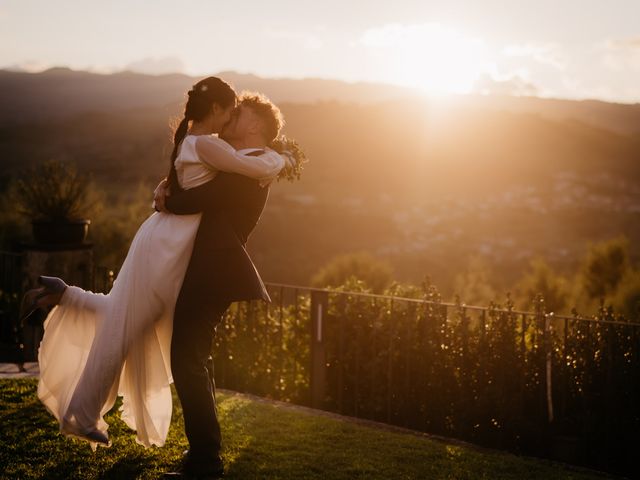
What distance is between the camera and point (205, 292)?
3350 mm

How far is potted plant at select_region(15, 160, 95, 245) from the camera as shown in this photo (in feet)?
25.7

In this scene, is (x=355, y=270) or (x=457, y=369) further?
(x=355, y=270)

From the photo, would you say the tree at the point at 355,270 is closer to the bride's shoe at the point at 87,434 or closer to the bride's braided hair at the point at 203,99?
the bride's braided hair at the point at 203,99

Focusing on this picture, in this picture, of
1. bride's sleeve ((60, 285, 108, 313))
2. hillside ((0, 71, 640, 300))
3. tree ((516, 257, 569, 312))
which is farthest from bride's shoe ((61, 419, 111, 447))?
hillside ((0, 71, 640, 300))

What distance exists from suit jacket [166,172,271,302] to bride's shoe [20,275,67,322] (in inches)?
27.9

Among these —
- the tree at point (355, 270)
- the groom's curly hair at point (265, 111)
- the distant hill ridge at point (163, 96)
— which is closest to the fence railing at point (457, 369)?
the groom's curly hair at point (265, 111)

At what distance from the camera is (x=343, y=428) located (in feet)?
15.6

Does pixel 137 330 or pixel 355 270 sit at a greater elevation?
pixel 137 330

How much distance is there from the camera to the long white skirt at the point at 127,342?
134 inches

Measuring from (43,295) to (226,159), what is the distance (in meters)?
1.14

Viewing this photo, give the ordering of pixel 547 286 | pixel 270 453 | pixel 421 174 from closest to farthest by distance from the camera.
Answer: pixel 270 453, pixel 547 286, pixel 421 174

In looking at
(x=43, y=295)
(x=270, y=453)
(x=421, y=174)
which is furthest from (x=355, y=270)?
(x=421, y=174)

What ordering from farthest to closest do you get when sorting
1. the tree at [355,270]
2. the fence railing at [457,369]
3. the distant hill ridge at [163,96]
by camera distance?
the distant hill ridge at [163,96]
the tree at [355,270]
the fence railing at [457,369]

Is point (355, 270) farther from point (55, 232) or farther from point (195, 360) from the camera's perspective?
point (195, 360)
